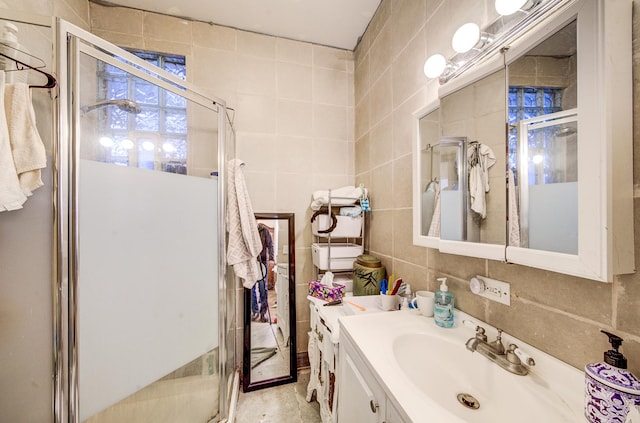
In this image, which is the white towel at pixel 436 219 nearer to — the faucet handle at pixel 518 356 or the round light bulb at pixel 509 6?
the faucet handle at pixel 518 356

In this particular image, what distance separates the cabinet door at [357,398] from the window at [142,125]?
1198 mm

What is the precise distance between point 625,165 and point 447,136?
0.50 m

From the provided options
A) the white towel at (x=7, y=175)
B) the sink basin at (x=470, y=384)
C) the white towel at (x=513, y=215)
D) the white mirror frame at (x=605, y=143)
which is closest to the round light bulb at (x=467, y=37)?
the white mirror frame at (x=605, y=143)

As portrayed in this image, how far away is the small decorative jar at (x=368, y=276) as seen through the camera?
1.39 meters

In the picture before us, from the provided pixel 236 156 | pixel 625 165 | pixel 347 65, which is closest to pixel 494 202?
pixel 625 165

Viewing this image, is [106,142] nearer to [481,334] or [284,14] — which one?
[284,14]

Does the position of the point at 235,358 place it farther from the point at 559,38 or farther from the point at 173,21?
the point at 173,21

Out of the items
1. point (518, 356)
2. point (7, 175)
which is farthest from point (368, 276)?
point (7, 175)

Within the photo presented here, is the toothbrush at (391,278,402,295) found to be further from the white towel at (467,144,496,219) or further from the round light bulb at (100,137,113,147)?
the round light bulb at (100,137,113,147)

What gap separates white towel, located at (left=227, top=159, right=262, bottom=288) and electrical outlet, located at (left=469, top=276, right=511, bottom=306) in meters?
1.13

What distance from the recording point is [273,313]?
1.71 m

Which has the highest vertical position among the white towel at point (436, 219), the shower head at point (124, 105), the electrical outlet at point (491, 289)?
the shower head at point (124, 105)

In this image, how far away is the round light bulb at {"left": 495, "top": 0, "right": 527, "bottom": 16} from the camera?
65cm

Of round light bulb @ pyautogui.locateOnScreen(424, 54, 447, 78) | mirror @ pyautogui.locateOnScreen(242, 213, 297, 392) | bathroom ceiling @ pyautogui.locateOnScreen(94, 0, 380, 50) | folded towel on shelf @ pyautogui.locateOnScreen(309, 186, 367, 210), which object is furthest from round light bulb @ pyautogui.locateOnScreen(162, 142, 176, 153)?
round light bulb @ pyautogui.locateOnScreen(424, 54, 447, 78)
